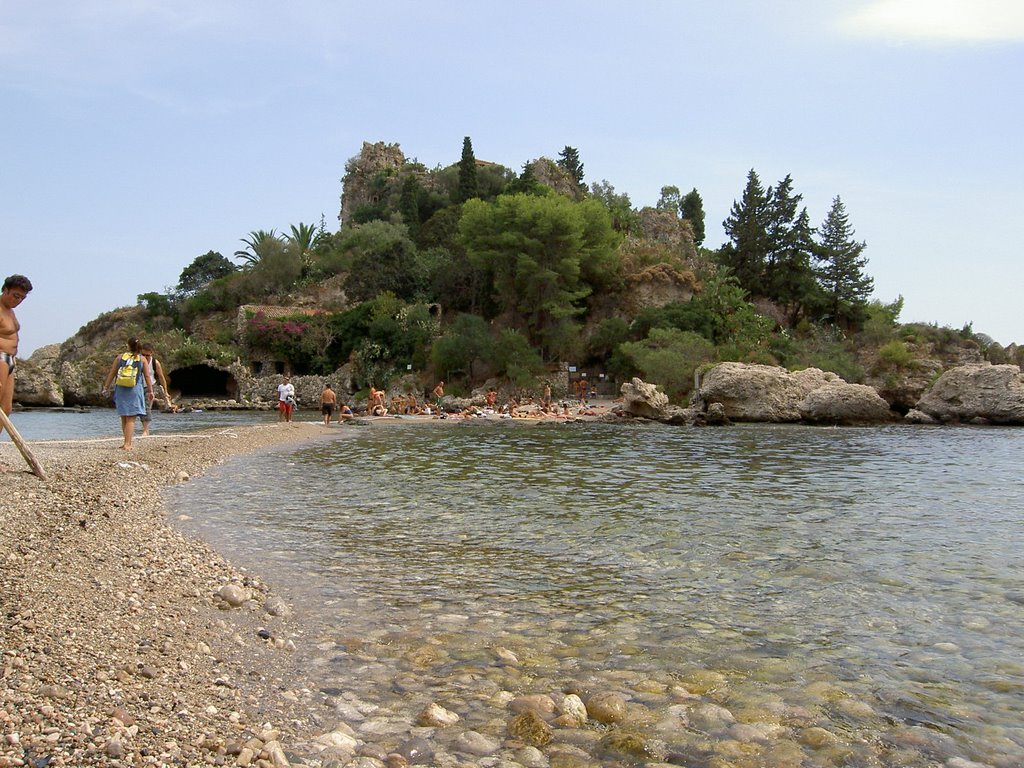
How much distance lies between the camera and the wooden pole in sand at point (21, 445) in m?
7.46

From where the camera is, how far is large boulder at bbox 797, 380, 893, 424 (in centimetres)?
3038

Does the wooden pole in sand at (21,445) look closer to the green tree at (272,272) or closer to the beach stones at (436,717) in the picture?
the beach stones at (436,717)

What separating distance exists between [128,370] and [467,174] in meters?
56.0

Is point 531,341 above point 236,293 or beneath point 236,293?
beneath

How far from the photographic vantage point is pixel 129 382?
→ 12742 millimetres

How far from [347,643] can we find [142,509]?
17.2 feet

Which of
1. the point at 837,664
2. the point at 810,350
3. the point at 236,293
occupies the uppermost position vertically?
the point at 236,293

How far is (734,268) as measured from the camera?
5059 centimetres

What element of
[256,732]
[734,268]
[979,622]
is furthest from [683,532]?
[734,268]

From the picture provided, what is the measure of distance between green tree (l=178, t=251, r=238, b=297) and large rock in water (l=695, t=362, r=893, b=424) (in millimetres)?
50525

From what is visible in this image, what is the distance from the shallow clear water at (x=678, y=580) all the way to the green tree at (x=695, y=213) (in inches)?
2410

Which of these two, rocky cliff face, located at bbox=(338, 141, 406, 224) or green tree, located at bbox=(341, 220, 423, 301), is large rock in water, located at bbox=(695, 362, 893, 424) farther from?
rocky cliff face, located at bbox=(338, 141, 406, 224)

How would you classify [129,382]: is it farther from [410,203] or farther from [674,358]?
[410,203]

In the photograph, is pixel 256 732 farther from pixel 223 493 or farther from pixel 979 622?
pixel 223 493
